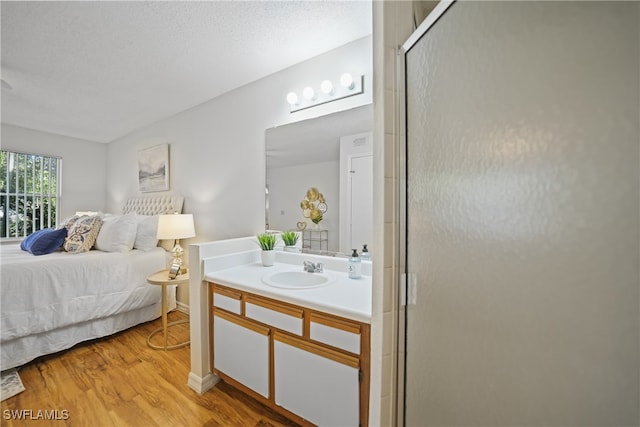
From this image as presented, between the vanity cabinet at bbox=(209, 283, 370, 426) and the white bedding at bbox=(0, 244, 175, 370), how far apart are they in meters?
1.39

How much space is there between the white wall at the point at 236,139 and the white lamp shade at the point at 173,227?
8.4 inches

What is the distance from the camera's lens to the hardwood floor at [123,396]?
1.44m

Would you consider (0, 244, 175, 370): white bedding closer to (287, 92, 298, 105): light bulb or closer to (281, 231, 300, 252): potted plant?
(281, 231, 300, 252): potted plant

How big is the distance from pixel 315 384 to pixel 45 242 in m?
2.83

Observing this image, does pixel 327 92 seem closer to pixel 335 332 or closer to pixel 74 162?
pixel 335 332

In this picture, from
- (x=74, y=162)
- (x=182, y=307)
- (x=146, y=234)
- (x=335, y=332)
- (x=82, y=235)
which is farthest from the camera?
(x=74, y=162)

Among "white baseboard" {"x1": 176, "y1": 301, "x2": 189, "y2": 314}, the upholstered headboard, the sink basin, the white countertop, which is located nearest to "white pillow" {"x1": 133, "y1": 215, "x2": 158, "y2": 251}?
the upholstered headboard

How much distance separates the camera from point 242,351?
4.82 feet

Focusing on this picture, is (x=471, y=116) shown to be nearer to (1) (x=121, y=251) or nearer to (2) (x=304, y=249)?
(2) (x=304, y=249)

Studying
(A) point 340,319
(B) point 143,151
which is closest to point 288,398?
(A) point 340,319

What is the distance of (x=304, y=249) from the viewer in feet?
6.38

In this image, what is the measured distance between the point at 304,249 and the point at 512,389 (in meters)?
1.54

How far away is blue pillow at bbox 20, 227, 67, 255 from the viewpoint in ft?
7.54

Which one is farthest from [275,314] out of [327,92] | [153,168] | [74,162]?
[74,162]
